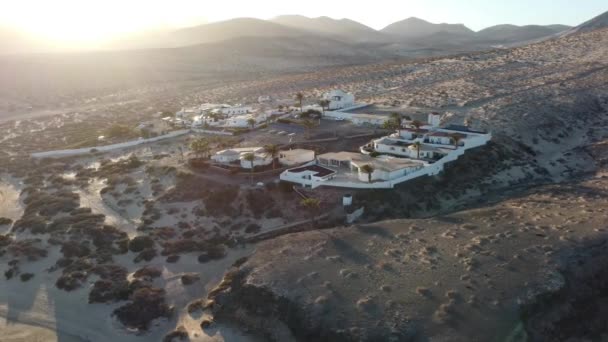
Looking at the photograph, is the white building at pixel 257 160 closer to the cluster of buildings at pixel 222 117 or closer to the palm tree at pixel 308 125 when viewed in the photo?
the palm tree at pixel 308 125

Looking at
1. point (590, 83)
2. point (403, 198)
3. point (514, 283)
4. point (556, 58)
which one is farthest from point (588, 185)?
point (556, 58)

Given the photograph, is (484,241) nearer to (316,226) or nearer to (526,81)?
(316,226)

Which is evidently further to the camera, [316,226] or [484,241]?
[316,226]

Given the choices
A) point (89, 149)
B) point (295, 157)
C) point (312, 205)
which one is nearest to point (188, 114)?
point (89, 149)

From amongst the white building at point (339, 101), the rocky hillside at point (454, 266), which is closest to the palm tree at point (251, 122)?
the white building at point (339, 101)

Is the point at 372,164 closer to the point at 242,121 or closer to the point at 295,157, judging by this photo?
the point at 295,157

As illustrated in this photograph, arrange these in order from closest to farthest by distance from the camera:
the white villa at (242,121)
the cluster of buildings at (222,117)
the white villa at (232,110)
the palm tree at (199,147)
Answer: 1. the palm tree at (199,147)
2. the white villa at (242,121)
3. the cluster of buildings at (222,117)
4. the white villa at (232,110)

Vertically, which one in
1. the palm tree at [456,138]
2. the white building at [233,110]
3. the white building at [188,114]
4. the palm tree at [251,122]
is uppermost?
the palm tree at [456,138]
